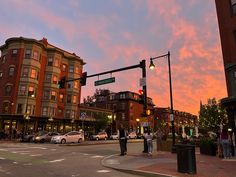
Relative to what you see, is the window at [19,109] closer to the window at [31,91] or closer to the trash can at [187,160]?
the window at [31,91]

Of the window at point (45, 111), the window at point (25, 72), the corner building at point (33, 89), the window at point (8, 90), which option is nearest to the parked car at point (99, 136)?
the corner building at point (33, 89)

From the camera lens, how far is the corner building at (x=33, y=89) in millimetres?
42656

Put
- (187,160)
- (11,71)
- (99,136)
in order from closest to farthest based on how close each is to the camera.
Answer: (187,160) → (11,71) → (99,136)

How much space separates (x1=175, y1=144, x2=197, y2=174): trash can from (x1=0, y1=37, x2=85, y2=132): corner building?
3410 centimetres

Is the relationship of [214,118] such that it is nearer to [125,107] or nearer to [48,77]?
Result: [48,77]

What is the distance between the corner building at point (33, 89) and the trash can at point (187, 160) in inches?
1342

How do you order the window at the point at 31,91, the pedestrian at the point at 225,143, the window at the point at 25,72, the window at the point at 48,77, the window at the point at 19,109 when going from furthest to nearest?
the window at the point at 48,77 → the window at the point at 25,72 → the window at the point at 19,109 → the window at the point at 31,91 → the pedestrian at the point at 225,143

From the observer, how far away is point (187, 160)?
9797 mm

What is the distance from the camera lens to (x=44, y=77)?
4772cm

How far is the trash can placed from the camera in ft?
31.9

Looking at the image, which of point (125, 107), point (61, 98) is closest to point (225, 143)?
point (61, 98)

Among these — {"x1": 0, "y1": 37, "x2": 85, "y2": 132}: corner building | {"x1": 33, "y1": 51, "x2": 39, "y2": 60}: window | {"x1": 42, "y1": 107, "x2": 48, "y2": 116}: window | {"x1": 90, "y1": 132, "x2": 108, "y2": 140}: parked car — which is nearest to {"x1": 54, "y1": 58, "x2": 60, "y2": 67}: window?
{"x1": 0, "y1": 37, "x2": 85, "y2": 132}: corner building

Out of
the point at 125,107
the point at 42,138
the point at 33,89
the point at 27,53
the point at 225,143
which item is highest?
the point at 27,53

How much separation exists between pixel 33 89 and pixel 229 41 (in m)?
34.4
